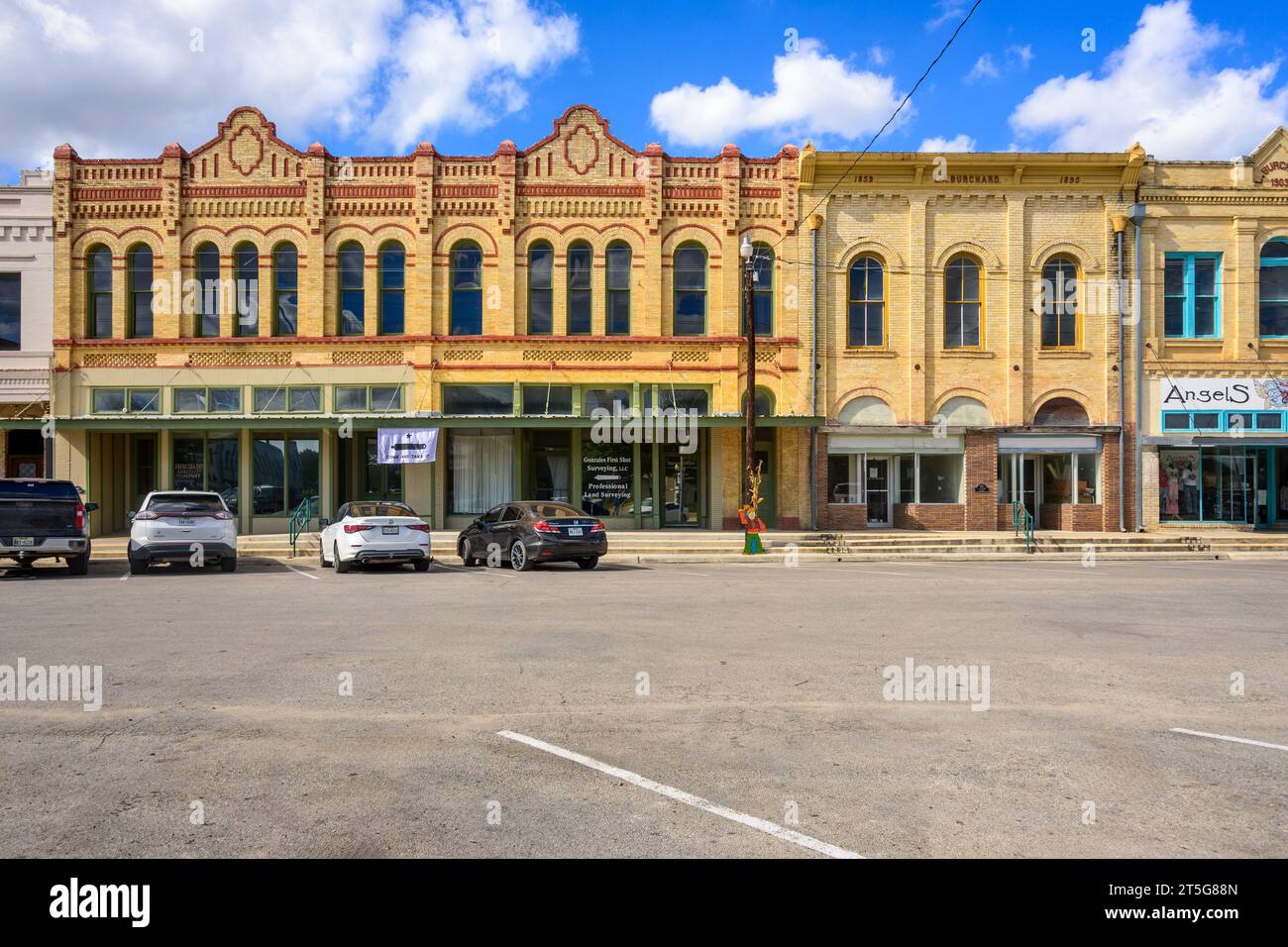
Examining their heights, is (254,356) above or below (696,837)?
above

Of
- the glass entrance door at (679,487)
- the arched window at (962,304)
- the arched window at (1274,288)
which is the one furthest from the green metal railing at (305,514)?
the arched window at (1274,288)

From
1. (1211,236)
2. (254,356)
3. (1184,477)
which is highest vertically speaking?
(1211,236)

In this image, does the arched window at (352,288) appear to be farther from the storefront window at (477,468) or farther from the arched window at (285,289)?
the storefront window at (477,468)

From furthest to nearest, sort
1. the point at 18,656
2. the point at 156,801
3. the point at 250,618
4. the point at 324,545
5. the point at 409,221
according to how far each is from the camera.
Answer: the point at 409,221 < the point at 324,545 < the point at 250,618 < the point at 18,656 < the point at 156,801

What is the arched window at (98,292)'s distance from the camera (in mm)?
26312

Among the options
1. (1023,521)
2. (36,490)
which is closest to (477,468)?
(36,490)

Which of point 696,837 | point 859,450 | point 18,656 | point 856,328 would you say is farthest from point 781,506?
point 696,837

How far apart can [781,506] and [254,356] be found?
15937 mm

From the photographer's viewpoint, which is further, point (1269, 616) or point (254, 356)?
point (254, 356)

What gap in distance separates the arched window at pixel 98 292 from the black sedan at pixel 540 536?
15225mm

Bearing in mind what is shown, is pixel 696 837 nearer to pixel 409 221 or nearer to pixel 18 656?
pixel 18 656

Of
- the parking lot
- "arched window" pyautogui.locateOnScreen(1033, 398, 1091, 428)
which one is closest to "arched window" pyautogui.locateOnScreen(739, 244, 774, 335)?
"arched window" pyautogui.locateOnScreen(1033, 398, 1091, 428)

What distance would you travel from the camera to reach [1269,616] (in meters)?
11.5

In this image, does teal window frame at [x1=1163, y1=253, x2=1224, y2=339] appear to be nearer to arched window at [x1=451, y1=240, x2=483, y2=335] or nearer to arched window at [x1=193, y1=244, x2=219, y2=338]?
arched window at [x1=451, y1=240, x2=483, y2=335]
